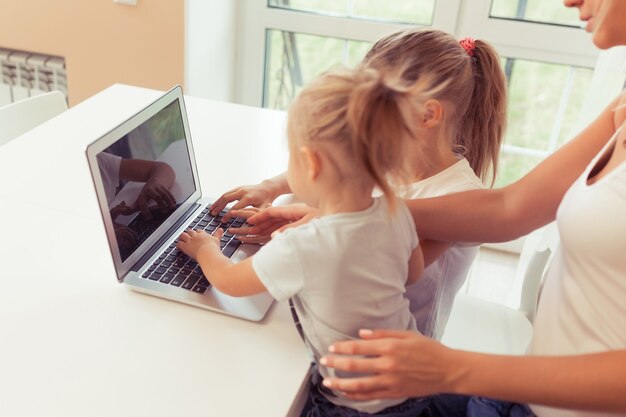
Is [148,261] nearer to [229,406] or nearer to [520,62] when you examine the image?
[229,406]

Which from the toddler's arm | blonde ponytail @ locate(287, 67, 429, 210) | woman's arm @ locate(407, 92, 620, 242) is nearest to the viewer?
blonde ponytail @ locate(287, 67, 429, 210)

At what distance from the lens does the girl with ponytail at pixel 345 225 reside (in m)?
0.81

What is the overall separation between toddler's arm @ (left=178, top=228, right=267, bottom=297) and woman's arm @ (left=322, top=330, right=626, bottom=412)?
7.4 inches

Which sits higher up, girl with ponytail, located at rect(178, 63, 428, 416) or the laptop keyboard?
girl with ponytail, located at rect(178, 63, 428, 416)

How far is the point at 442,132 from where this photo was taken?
3.78 ft

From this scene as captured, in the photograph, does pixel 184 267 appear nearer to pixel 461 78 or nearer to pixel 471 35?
pixel 461 78

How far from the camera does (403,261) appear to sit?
2.99 feet

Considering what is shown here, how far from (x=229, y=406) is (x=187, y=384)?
0.23 ft

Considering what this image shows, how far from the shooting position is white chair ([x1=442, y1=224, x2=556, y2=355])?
145cm

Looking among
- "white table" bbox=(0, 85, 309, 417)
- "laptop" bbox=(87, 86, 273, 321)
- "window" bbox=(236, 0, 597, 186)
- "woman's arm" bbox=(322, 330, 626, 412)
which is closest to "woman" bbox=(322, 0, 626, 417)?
"woman's arm" bbox=(322, 330, 626, 412)

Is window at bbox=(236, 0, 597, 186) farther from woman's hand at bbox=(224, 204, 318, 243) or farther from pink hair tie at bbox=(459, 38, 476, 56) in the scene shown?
woman's hand at bbox=(224, 204, 318, 243)

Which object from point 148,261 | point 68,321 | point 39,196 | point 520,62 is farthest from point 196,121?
point 520,62

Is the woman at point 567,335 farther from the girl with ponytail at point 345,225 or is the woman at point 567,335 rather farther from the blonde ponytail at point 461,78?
the blonde ponytail at point 461,78

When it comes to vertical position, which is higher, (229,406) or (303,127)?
(303,127)
